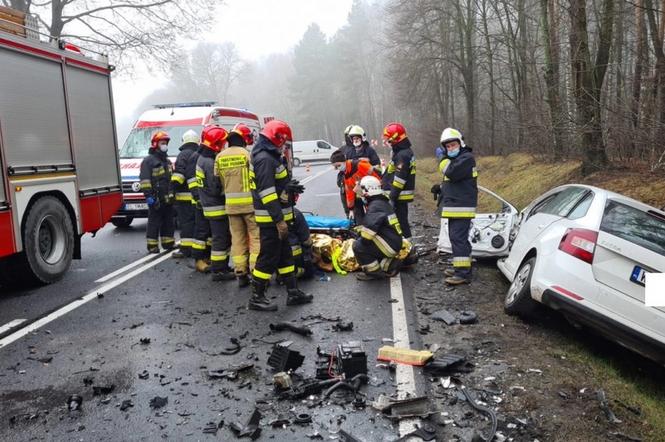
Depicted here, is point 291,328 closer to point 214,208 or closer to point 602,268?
point 214,208

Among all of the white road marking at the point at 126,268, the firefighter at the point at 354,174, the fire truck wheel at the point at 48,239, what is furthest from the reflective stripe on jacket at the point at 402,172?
the fire truck wheel at the point at 48,239

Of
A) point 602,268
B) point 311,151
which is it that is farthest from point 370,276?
point 311,151

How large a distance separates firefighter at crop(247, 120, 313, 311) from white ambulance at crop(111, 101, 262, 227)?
5.65 metres

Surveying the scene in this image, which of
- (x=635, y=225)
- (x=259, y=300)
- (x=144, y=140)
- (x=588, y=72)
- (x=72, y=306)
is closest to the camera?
(x=635, y=225)

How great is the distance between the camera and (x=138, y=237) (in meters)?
10.2

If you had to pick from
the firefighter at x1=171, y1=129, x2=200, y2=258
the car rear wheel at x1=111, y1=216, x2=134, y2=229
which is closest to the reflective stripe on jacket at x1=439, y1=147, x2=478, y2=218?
the firefighter at x1=171, y1=129, x2=200, y2=258

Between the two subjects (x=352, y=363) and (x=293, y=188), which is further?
(x=293, y=188)

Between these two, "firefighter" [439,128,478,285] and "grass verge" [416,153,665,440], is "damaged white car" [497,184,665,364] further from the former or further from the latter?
"firefighter" [439,128,478,285]

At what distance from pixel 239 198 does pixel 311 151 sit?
1287 inches

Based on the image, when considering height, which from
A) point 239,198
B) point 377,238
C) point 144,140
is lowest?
point 377,238

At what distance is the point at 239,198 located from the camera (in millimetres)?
6531

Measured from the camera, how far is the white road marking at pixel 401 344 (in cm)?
325

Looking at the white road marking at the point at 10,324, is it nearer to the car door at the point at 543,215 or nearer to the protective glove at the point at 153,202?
the protective glove at the point at 153,202

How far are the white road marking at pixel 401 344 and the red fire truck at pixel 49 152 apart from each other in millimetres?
4309
